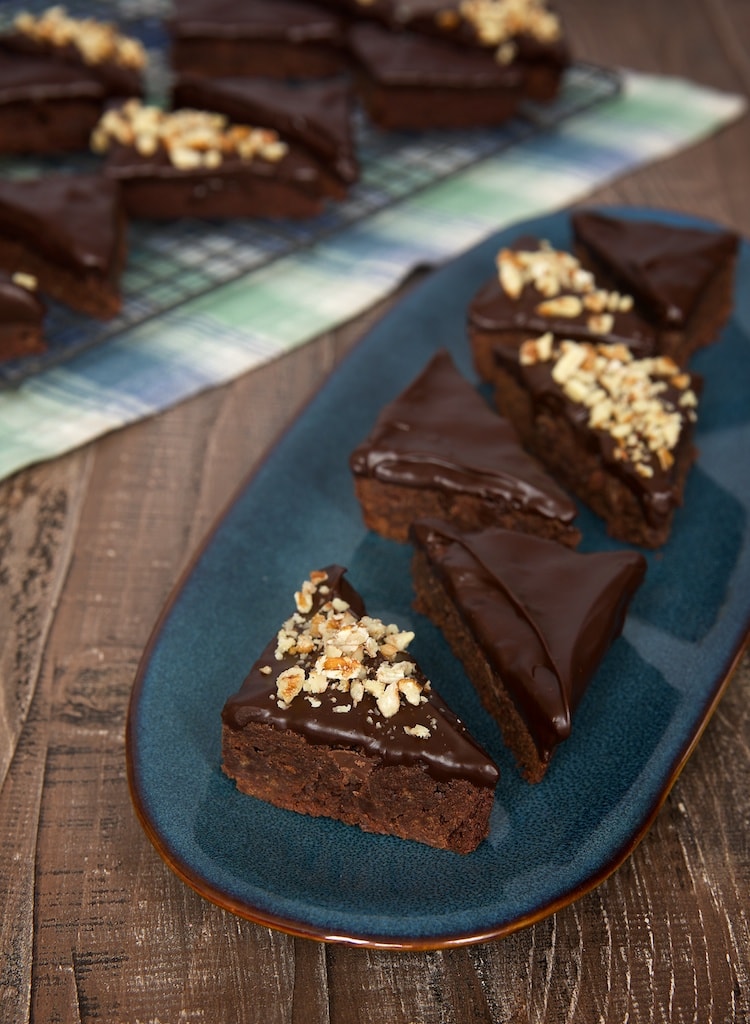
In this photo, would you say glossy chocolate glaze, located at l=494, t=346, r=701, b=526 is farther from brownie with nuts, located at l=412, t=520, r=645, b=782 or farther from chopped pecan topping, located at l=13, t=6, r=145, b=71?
chopped pecan topping, located at l=13, t=6, r=145, b=71

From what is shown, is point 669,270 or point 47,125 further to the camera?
point 47,125

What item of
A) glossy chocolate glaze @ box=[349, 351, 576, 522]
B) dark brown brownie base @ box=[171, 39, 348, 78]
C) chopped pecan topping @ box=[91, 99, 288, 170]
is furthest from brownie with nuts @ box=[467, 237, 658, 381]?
dark brown brownie base @ box=[171, 39, 348, 78]

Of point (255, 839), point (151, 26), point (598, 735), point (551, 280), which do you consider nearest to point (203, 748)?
point (255, 839)

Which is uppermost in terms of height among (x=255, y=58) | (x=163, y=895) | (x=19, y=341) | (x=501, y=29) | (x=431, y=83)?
(x=501, y=29)

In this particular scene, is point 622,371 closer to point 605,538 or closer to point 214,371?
point 605,538

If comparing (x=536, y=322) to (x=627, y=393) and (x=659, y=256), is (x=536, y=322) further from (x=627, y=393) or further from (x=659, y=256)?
(x=659, y=256)

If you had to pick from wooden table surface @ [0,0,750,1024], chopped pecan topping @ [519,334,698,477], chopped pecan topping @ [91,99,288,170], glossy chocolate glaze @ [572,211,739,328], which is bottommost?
wooden table surface @ [0,0,750,1024]

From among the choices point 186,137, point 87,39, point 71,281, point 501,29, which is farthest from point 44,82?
point 501,29
